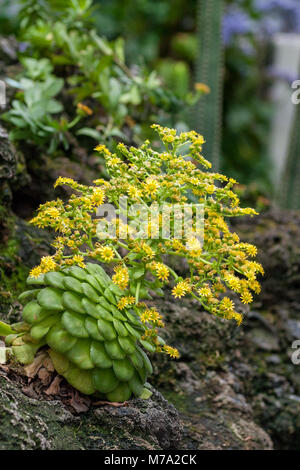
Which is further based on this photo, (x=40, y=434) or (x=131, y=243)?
(x=131, y=243)

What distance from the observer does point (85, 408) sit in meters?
1.19

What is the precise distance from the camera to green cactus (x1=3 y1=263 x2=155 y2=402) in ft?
3.64

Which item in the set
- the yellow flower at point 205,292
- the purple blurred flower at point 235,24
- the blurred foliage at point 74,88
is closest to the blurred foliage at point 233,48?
the purple blurred flower at point 235,24

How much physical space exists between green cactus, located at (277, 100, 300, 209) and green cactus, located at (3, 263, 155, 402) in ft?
9.05

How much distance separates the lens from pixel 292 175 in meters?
3.77

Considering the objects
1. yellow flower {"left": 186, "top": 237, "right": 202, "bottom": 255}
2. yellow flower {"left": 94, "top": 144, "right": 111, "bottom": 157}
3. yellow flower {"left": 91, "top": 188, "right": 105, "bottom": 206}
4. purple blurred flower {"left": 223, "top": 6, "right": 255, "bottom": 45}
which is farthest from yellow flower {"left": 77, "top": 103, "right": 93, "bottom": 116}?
purple blurred flower {"left": 223, "top": 6, "right": 255, "bottom": 45}

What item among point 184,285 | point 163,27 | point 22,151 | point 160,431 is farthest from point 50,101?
point 163,27

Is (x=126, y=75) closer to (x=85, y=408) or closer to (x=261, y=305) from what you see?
(x=261, y=305)

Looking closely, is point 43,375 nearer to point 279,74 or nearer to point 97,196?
point 97,196

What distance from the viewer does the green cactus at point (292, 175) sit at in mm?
3725

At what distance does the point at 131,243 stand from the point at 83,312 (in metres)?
0.19

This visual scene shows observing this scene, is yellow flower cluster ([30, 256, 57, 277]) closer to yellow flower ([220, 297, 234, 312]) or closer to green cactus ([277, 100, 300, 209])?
yellow flower ([220, 297, 234, 312])

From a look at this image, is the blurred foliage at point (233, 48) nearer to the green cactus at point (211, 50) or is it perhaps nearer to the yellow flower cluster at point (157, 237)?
the green cactus at point (211, 50)

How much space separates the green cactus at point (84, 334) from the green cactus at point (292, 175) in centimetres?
276
